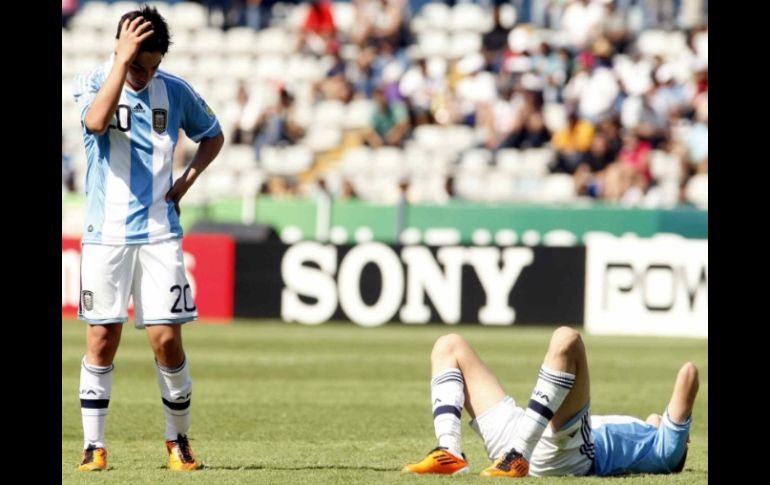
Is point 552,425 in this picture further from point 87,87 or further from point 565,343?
point 87,87

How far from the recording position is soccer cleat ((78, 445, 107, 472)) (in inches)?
260

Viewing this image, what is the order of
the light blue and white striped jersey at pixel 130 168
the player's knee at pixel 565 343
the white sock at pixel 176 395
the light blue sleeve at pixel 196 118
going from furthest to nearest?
the light blue sleeve at pixel 196 118
the white sock at pixel 176 395
the light blue and white striped jersey at pixel 130 168
the player's knee at pixel 565 343

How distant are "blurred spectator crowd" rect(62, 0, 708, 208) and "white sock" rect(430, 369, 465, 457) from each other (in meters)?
14.7

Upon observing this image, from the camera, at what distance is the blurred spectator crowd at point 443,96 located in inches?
853

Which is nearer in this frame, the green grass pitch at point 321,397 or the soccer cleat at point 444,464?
the soccer cleat at point 444,464

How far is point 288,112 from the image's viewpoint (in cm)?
2333

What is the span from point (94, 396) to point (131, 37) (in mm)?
1672

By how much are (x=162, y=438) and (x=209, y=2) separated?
61.3ft

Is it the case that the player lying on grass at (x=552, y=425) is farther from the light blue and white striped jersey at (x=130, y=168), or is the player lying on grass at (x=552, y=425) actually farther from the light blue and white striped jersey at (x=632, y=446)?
the light blue and white striped jersey at (x=130, y=168)

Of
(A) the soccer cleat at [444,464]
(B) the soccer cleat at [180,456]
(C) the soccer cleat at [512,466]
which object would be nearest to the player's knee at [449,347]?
(A) the soccer cleat at [444,464]

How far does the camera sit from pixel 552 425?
6.18m

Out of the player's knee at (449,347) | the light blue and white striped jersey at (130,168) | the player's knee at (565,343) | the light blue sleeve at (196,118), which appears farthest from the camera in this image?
the light blue sleeve at (196,118)

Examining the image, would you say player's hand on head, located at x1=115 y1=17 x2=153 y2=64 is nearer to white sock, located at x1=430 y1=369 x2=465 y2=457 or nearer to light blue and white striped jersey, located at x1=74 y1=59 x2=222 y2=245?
light blue and white striped jersey, located at x1=74 y1=59 x2=222 y2=245
